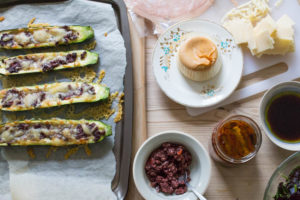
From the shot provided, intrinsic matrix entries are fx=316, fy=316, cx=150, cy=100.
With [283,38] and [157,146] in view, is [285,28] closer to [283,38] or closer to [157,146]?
[283,38]

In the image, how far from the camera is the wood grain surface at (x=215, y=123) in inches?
64.9

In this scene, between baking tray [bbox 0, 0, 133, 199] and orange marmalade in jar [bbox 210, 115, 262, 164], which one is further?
baking tray [bbox 0, 0, 133, 199]

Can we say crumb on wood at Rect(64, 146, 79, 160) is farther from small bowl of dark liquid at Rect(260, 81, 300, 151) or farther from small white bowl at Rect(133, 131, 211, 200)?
small bowl of dark liquid at Rect(260, 81, 300, 151)

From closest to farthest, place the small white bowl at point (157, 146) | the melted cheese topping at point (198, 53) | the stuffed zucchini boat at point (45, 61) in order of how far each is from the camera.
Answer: the small white bowl at point (157, 146) < the melted cheese topping at point (198, 53) < the stuffed zucchini boat at point (45, 61)

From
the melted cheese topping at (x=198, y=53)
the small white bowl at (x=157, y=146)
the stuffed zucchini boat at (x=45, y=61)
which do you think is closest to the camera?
the small white bowl at (x=157, y=146)

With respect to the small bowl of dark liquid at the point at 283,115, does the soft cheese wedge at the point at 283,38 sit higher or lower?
higher

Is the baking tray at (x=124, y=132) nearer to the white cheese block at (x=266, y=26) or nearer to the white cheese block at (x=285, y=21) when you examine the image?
the white cheese block at (x=266, y=26)

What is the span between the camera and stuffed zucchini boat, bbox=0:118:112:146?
167cm

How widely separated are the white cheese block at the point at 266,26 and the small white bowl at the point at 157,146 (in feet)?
2.29

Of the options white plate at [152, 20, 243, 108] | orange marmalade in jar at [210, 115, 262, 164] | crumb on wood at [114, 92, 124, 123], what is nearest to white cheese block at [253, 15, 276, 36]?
white plate at [152, 20, 243, 108]

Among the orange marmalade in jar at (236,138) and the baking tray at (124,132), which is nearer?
the orange marmalade in jar at (236,138)

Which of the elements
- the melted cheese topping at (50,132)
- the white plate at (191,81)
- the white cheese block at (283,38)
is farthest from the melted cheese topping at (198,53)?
the melted cheese topping at (50,132)

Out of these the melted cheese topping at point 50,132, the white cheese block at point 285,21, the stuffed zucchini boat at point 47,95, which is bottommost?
the melted cheese topping at point 50,132

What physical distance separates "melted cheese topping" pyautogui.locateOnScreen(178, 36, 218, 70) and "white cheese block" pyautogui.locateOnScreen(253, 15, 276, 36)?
0.25m
